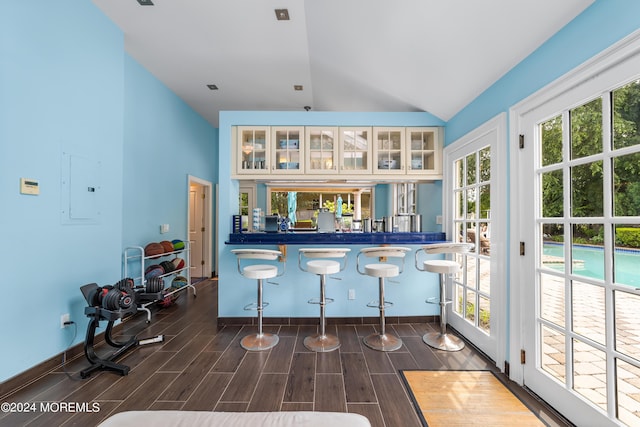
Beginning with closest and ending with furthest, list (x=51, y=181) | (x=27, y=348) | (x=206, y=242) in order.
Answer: (x=27, y=348) → (x=51, y=181) → (x=206, y=242)

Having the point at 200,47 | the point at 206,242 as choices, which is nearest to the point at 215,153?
the point at 206,242

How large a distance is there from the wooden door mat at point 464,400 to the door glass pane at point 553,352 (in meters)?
0.31

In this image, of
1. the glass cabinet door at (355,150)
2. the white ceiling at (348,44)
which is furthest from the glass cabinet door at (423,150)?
the glass cabinet door at (355,150)

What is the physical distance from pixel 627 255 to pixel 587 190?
0.41 m

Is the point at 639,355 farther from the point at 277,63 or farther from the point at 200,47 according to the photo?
the point at 200,47

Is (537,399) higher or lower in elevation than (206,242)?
lower

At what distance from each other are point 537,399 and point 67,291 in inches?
148

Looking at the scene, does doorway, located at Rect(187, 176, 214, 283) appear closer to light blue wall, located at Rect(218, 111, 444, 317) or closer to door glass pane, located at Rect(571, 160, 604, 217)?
light blue wall, located at Rect(218, 111, 444, 317)

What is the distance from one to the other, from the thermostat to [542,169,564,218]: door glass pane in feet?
12.3

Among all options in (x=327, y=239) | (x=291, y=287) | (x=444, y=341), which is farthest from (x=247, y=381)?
(x=444, y=341)

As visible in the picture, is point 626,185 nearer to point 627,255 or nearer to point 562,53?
point 627,255

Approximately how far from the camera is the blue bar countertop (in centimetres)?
321

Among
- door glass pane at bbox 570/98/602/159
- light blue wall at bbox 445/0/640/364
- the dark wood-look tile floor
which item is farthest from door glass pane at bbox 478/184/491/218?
the dark wood-look tile floor

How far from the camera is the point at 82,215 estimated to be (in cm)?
257
